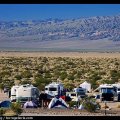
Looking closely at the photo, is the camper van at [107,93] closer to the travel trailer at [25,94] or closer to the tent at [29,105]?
the travel trailer at [25,94]

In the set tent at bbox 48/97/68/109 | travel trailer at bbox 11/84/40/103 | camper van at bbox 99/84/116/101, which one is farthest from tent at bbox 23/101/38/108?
camper van at bbox 99/84/116/101

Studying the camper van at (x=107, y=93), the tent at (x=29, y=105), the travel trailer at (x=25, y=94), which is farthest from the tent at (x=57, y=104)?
the camper van at (x=107, y=93)

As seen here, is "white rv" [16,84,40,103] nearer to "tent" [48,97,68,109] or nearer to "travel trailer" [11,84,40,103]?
"travel trailer" [11,84,40,103]

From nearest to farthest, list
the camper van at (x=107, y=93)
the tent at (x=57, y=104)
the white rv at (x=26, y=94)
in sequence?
the tent at (x=57, y=104) < the white rv at (x=26, y=94) < the camper van at (x=107, y=93)

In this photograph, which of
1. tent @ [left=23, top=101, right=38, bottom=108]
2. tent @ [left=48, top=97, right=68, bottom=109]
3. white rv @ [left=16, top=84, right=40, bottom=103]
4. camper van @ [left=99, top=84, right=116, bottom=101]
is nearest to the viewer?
tent @ [left=48, top=97, right=68, bottom=109]

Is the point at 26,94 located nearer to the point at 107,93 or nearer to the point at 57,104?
the point at 57,104

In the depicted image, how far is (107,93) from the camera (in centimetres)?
1973

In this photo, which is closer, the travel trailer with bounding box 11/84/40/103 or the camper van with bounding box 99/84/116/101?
the travel trailer with bounding box 11/84/40/103

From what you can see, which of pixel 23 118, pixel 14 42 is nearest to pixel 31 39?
pixel 14 42

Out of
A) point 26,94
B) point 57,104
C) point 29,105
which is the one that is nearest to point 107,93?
point 26,94

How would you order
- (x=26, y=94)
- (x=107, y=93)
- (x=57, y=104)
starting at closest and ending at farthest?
(x=57, y=104) < (x=26, y=94) < (x=107, y=93)

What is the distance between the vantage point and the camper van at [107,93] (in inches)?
757

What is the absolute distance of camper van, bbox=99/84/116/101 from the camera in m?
19.2
